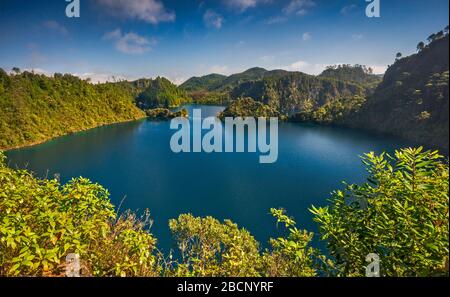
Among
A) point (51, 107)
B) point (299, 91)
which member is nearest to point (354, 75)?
point (299, 91)

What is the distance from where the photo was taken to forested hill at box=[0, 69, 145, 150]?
5766 centimetres

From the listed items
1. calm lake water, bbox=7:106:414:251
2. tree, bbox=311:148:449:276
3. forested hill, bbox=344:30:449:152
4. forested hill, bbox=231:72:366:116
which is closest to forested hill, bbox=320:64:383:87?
forested hill, bbox=231:72:366:116

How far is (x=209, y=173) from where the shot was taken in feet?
132

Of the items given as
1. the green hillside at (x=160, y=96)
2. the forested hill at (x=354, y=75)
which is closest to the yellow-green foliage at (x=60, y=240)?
the green hillside at (x=160, y=96)

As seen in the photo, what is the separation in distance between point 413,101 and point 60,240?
79446 mm

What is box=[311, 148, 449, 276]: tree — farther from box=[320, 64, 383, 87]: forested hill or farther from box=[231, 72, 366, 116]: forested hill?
box=[320, 64, 383, 87]: forested hill

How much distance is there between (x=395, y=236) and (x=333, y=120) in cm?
9239

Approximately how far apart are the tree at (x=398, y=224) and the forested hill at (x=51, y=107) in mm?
62649

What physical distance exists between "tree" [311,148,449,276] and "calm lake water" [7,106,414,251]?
Result: 19.1 meters

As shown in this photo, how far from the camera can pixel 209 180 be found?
1470 inches

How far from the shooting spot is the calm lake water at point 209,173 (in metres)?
28.3

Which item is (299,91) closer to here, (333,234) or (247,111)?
(247,111)

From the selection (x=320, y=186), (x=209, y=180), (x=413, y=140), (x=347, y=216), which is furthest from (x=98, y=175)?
(x=413, y=140)
